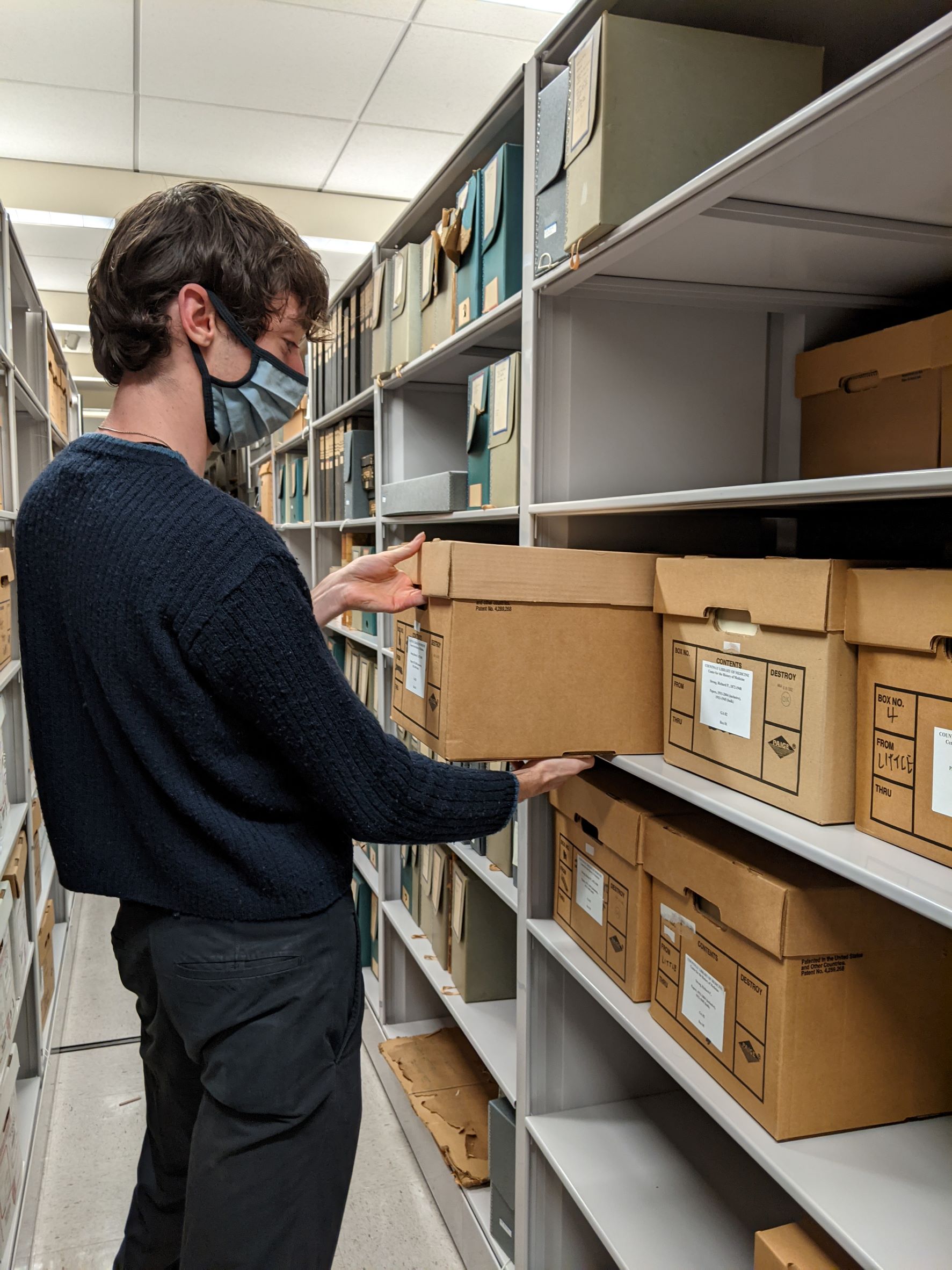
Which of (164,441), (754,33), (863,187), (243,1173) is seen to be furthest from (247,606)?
(754,33)

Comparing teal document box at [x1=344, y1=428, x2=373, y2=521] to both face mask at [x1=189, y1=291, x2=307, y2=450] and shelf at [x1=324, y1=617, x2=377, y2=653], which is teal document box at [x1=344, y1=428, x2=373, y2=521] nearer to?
shelf at [x1=324, y1=617, x2=377, y2=653]

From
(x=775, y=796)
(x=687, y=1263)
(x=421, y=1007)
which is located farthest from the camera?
(x=421, y=1007)

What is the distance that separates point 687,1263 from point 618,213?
1458mm

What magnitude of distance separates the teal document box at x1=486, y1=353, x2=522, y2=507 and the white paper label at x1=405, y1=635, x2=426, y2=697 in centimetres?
33

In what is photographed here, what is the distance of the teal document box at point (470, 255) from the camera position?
5.90ft

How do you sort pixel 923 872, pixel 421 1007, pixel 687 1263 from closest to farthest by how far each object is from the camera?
pixel 923 872
pixel 687 1263
pixel 421 1007

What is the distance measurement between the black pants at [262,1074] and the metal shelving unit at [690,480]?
16.9 inches

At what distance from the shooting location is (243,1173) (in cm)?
110

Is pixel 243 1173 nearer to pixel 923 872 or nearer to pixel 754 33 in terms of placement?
pixel 923 872

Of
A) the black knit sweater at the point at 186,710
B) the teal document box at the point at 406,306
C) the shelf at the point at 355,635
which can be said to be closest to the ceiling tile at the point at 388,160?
the teal document box at the point at 406,306

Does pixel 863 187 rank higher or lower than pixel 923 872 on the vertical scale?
higher

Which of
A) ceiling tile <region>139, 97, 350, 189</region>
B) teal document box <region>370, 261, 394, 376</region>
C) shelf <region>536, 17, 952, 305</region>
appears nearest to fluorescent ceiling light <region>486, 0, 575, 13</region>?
ceiling tile <region>139, 97, 350, 189</region>

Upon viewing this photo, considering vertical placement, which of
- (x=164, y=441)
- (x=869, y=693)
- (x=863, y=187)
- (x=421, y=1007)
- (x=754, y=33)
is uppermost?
(x=754, y=33)

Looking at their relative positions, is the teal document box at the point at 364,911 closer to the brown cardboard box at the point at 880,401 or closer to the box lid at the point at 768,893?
the box lid at the point at 768,893
